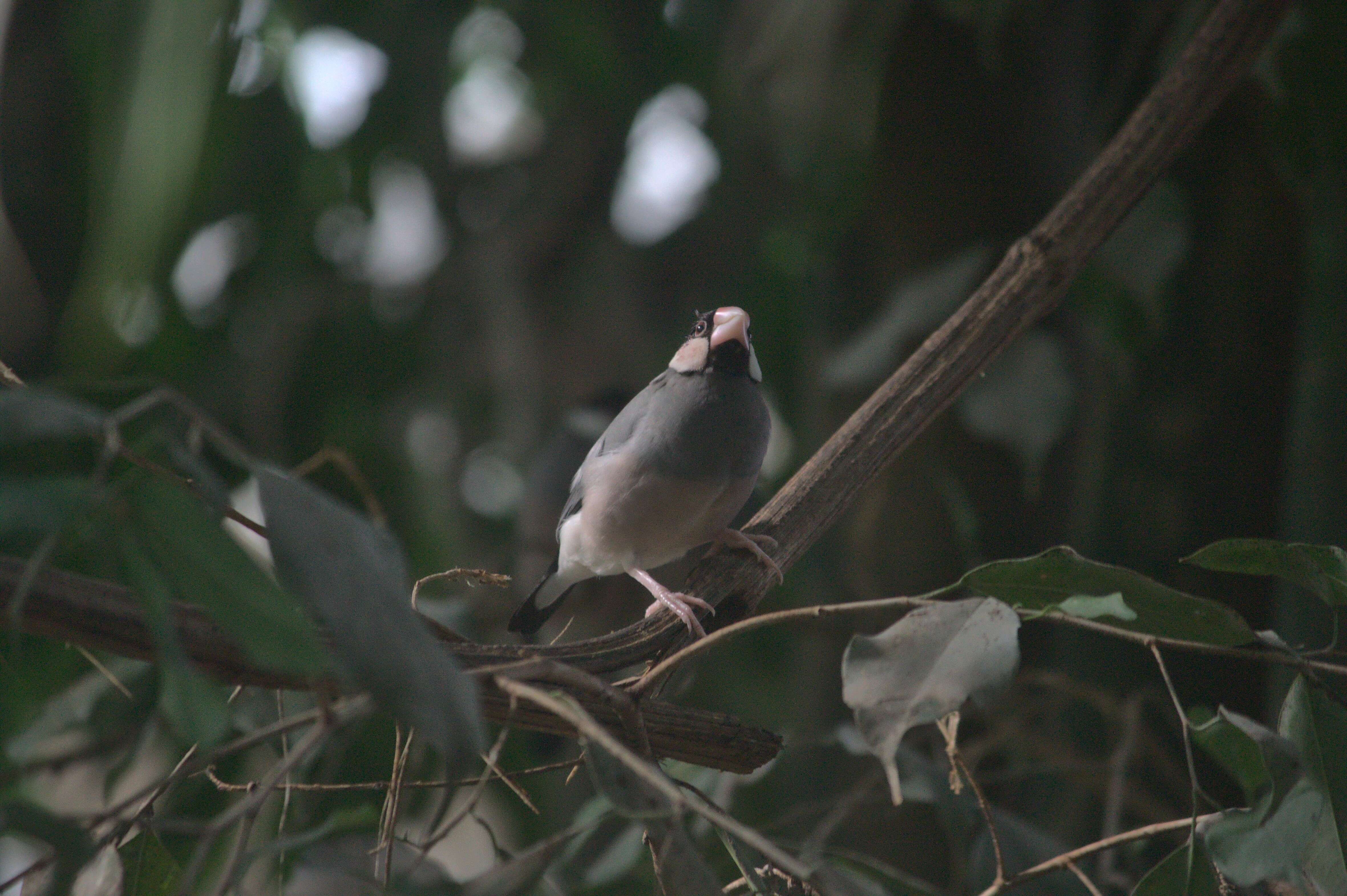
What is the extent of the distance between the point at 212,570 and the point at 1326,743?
878 mm

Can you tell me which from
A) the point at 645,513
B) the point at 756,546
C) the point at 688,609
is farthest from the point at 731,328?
the point at 688,609

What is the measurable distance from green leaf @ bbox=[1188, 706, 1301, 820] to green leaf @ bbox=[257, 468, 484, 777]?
22.7 inches

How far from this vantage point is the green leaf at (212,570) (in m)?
0.68

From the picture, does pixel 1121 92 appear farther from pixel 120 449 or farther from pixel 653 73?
pixel 120 449

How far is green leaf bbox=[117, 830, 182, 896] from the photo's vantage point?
99 centimetres

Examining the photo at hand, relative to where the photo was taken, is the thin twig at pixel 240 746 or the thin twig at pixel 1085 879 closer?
the thin twig at pixel 240 746

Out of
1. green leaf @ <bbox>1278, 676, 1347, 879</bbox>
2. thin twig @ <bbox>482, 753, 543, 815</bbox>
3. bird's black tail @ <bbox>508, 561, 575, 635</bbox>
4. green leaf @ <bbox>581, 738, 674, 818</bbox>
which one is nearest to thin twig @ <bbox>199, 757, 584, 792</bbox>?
thin twig @ <bbox>482, 753, 543, 815</bbox>

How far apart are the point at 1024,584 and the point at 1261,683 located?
135 centimetres

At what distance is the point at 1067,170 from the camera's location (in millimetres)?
2377

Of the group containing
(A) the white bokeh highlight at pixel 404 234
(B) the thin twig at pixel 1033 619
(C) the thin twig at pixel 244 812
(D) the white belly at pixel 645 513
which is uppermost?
(C) the thin twig at pixel 244 812

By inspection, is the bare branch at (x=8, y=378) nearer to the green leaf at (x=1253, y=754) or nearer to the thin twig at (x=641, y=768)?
the thin twig at (x=641, y=768)

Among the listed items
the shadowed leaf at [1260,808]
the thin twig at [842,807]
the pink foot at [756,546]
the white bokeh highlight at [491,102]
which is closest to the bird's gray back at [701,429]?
the pink foot at [756,546]

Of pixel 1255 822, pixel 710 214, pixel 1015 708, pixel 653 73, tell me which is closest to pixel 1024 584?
pixel 1255 822

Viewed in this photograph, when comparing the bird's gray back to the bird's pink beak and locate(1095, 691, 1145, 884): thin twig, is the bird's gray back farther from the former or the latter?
locate(1095, 691, 1145, 884): thin twig
